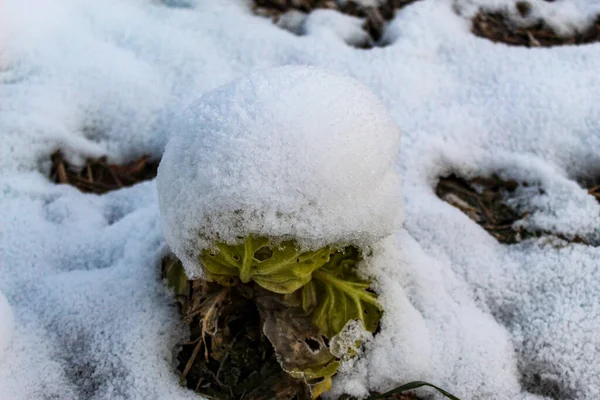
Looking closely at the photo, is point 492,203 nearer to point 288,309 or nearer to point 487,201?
point 487,201

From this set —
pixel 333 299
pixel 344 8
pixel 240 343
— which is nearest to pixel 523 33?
pixel 344 8

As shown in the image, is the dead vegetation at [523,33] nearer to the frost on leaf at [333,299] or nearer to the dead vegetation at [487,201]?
the dead vegetation at [487,201]

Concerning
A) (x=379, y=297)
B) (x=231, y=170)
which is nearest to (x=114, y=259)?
(x=231, y=170)

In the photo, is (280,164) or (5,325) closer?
(280,164)

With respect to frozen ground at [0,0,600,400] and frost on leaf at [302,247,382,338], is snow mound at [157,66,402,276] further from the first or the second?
frozen ground at [0,0,600,400]

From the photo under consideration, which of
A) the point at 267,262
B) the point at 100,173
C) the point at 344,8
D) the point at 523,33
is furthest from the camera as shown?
the point at 344,8
